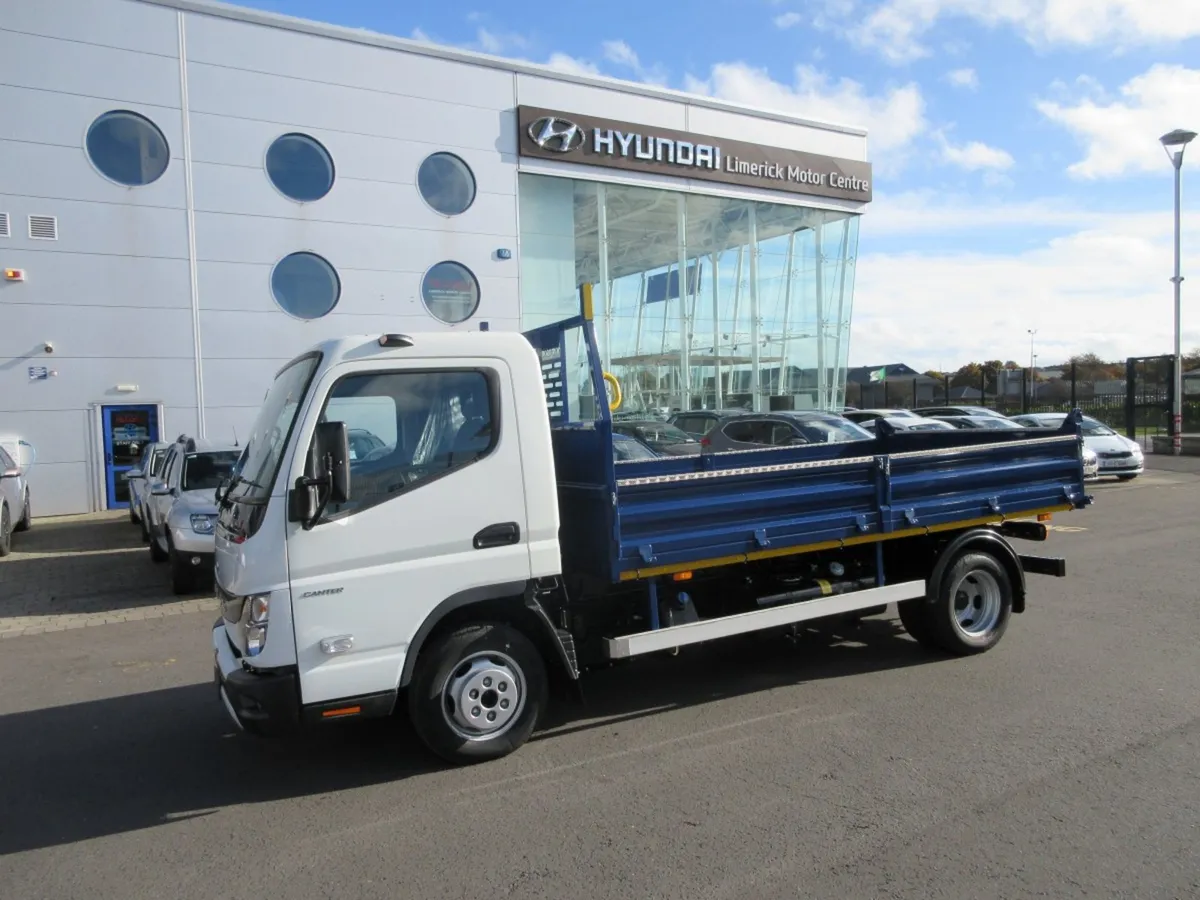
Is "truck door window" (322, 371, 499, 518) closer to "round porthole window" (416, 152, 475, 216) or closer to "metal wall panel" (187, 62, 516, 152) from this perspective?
"metal wall panel" (187, 62, 516, 152)

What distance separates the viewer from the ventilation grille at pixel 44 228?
54.3ft

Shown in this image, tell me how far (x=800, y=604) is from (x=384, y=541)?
2.76m

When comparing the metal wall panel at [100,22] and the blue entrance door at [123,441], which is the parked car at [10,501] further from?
the metal wall panel at [100,22]

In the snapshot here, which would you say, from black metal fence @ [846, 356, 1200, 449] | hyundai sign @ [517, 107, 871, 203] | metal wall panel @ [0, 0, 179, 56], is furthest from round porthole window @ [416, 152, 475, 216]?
black metal fence @ [846, 356, 1200, 449]

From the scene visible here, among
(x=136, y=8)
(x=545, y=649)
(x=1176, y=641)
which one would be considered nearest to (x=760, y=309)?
(x=136, y=8)

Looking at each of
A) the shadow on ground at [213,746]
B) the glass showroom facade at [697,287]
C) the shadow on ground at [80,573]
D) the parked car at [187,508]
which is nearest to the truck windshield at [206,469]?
the parked car at [187,508]

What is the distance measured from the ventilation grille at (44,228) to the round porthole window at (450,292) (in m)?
7.23

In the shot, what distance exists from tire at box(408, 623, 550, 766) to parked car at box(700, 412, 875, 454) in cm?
1041

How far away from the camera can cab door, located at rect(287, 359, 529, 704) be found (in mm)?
4223

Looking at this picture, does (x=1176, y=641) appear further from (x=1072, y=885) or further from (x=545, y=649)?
(x=545, y=649)

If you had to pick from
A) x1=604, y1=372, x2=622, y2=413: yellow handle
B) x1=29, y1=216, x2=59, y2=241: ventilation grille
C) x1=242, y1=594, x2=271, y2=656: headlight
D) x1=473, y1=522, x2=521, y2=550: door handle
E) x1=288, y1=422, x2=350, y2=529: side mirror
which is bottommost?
x1=242, y1=594, x2=271, y2=656: headlight

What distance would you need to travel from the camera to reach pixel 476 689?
462cm

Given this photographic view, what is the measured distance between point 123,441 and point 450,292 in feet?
25.1

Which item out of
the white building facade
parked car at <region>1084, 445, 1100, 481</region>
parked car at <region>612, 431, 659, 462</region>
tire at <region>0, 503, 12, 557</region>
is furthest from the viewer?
parked car at <region>1084, 445, 1100, 481</region>
